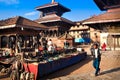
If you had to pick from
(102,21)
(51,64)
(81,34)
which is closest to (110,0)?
(102,21)

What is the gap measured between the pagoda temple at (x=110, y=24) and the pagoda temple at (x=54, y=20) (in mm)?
13918

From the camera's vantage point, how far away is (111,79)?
Result: 27.8 ft

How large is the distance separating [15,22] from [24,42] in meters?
3.89

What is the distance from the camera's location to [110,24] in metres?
14.3

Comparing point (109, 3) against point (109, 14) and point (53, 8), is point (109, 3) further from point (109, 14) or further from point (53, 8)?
point (53, 8)

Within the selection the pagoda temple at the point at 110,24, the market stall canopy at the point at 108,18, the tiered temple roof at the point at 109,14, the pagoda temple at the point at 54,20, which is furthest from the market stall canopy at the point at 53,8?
the market stall canopy at the point at 108,18

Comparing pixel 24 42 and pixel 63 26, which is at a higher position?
pixel 63 26

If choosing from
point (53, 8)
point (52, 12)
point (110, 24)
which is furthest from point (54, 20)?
point (110, 24)

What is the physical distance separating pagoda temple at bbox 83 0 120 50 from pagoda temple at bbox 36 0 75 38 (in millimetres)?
13918

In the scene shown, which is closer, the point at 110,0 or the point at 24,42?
the point at 110,0

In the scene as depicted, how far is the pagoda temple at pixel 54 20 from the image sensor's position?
29.7 m

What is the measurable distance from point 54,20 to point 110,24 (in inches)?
613

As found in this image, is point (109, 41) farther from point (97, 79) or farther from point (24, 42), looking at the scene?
point (24, 42)

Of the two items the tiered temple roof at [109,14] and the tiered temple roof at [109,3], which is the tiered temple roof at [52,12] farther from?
the tiered temple roof at [109,14]
